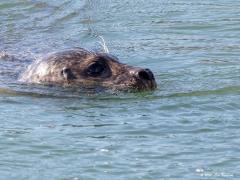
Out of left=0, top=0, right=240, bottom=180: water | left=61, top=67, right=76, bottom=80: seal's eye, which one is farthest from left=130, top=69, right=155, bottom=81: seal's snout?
left=61, top=67, right=76, bottom=80: seal's eye

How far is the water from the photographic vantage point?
7145 mm

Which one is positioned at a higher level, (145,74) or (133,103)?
(145,74)

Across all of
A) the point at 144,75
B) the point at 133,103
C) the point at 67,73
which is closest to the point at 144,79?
the point at 144,75

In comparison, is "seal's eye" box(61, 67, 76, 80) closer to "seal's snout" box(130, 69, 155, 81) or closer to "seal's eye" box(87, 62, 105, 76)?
"seal's eye" box(87, 62, 105, 76)

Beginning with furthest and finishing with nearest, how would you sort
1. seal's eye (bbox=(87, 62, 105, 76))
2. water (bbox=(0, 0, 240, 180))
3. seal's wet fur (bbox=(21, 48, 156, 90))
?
seal's eye (bbox=(87, 62, 105, 76)) < seal's wet fur (bbox=(21, 48, 156, 90)) < water (bbox=(0, 0, 240, 180))

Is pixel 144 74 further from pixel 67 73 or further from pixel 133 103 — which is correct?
pixel 67 73

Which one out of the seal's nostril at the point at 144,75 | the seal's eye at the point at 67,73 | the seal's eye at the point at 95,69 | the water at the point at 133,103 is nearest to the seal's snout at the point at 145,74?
the seal's nostril at the point at 144,75

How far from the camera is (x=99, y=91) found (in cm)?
1013

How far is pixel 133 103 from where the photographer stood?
945cm

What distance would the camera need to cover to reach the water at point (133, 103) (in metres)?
7.14

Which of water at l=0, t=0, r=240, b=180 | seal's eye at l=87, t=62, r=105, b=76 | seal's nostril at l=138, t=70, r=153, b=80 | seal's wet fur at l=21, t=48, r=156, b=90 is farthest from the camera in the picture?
seal's eye at l=87, t=62, r=105, b=76

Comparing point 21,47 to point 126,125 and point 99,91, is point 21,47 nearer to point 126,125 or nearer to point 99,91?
point 99,91

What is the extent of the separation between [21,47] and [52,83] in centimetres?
279

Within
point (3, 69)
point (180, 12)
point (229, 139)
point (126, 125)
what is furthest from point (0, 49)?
point (229, 139)
